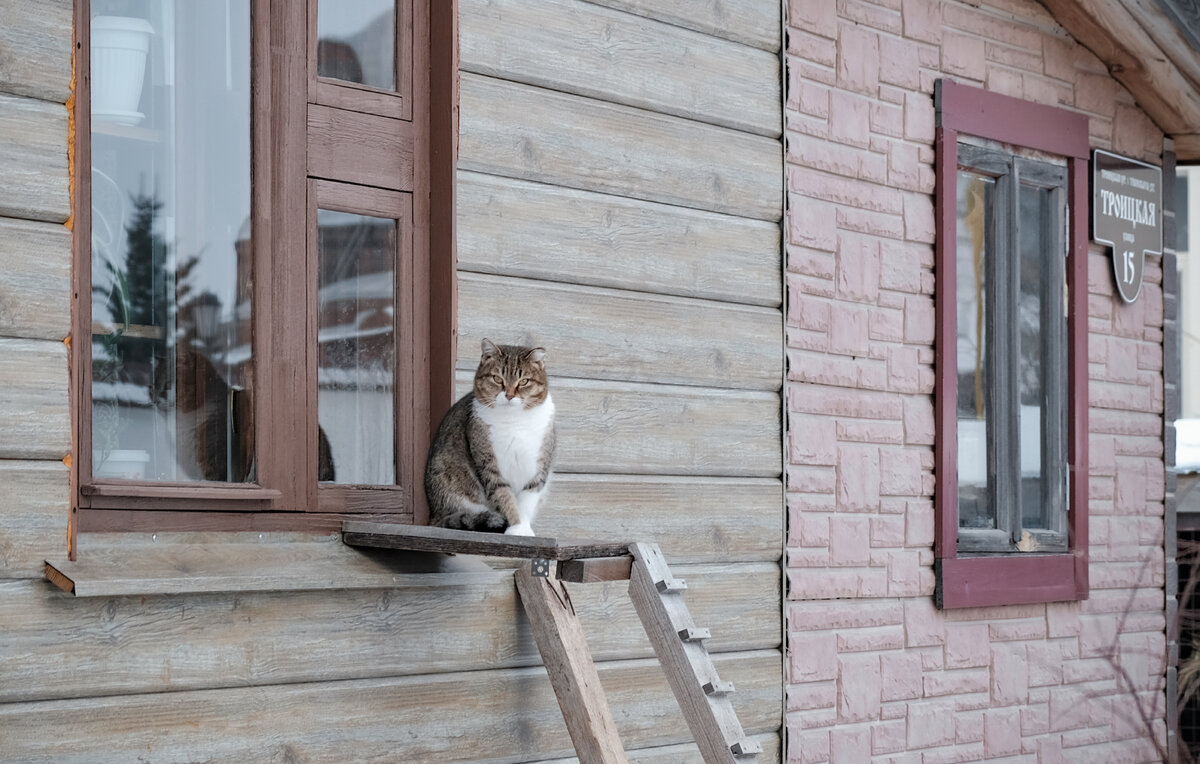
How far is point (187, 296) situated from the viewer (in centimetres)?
343

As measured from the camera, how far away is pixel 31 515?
304 cm

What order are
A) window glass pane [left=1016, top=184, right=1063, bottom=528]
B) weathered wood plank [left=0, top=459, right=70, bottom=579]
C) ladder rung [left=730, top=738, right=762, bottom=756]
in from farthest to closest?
1. window glass pane [left=1016, top=184, right=1063, bottom=528]
2. ladder rung [left=730, top=738, right=762, bottom=756]
3. weathered wood plank [left=0, top=459, right=70, bottom=579]

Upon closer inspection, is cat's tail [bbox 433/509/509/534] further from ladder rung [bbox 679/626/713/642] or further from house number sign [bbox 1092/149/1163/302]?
house number sign [bbox 1092/149/1163/302]

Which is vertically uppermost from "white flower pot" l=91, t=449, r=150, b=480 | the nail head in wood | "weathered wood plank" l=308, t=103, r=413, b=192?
"weathered wood plank" l=308, t=103, r=413, b=192

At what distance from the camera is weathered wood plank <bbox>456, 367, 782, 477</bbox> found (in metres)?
4.05

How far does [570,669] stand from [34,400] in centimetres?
140

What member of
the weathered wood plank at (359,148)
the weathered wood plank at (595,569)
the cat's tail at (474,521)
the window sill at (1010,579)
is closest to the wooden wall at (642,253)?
the weathered wood plank at (359,148)

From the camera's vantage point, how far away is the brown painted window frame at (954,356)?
5.18m

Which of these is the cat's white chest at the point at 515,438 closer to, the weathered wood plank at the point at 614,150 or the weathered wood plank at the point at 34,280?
the weathered wood plank at the point at 614,150

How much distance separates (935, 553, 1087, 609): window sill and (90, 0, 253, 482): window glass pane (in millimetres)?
2723

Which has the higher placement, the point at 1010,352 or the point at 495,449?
the point at 1010,352

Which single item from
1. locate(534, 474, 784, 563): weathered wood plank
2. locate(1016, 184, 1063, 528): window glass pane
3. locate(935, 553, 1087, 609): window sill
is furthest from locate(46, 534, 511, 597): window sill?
locate(1016, 184, 1063, 528): window glass pane

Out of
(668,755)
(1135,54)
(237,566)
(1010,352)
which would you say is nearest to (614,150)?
(237,566)

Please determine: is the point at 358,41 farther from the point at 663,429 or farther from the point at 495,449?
the point at 663,429
